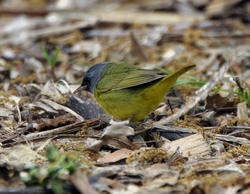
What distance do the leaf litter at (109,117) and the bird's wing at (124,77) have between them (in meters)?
0.30

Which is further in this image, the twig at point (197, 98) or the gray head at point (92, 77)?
the gray head at point (92, 77)

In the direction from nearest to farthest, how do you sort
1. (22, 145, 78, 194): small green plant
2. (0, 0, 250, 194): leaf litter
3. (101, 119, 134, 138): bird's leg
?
(22, 145, 78, 194): small green plant → (0, 0, 250, 194): leaf litter → (101, 119, 134, 138): bird's leg

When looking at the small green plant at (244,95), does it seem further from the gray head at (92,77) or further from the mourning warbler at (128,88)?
the gray head at (92,77)

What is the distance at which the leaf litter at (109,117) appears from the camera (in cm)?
360

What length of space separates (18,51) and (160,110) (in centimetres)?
379

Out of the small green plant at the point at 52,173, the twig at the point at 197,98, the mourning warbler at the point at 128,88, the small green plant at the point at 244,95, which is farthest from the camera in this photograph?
the small green plant at the point at 244,95

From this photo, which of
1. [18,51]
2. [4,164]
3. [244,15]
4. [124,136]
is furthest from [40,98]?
[244,15]

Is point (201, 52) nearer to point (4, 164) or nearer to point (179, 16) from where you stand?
point (179, 16)

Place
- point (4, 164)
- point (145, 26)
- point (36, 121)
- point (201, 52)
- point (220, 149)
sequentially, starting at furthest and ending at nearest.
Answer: point (145, 26)
point (201, 52)
point (36, 121)
point (220, 149)
point (4, 164)

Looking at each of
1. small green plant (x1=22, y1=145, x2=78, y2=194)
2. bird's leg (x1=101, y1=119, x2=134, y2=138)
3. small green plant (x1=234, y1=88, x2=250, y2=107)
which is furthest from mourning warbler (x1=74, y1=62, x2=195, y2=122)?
small green plant (x1=22, y1=145, x2=78, y2=194)

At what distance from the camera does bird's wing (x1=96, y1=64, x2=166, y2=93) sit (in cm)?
489

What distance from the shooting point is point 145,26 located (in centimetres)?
913

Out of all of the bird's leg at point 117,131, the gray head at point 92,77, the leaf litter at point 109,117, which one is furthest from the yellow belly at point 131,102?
the bird's leg at point 117,131

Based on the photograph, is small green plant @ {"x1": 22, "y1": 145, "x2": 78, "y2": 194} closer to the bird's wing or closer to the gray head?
the bird's wing
